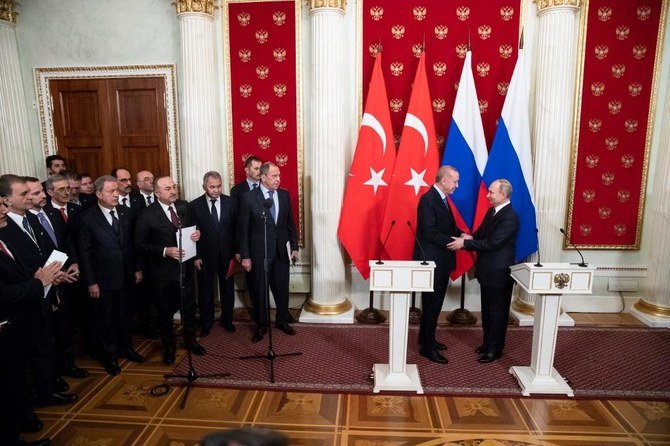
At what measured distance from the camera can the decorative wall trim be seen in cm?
499

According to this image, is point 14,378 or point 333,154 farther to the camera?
point 333,154

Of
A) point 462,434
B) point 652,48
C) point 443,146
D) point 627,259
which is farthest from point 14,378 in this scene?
point 652,48

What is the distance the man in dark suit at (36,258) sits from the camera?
2768mm

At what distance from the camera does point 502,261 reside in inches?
144

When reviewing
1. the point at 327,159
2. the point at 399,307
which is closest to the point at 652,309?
the point at 399,307

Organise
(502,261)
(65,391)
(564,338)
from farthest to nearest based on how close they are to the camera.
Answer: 1. (564,338)
2. (502,261)
3. (65,391)

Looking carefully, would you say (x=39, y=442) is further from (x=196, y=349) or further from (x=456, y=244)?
(x=456, y=244)

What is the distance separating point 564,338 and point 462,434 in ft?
6.81

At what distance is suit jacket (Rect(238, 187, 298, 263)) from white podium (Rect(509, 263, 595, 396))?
212 centimetres

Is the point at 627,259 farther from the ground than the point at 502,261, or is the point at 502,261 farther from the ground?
the point at 502,261

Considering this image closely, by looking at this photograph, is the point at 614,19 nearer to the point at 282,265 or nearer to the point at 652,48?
Answer: the point at 652,48

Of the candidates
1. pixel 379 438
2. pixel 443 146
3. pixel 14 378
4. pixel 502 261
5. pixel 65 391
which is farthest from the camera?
pixel 443 146

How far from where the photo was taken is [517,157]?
4461 mm

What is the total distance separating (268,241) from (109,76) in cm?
285
